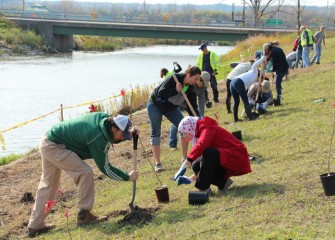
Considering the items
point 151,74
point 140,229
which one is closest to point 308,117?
point 140,229

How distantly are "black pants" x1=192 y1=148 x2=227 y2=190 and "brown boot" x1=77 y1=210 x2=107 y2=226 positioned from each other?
50.3 inches

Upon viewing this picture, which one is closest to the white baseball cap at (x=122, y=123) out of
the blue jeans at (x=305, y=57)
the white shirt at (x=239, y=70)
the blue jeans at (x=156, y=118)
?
the blue jeans at (x=156, y=118)

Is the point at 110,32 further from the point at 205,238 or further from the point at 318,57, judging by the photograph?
the point at 205,238

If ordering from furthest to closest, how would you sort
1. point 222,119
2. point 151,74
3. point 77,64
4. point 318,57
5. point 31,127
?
point 77,64
point 151,74
point 318,57
point 31,127
point 222,119

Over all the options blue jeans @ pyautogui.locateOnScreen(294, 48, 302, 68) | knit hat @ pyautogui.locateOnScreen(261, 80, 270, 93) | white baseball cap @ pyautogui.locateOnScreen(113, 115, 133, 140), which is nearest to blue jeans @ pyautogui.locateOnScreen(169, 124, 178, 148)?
knit hat @ pyautogui.locateOnScreen(261, 80, 270, 93)

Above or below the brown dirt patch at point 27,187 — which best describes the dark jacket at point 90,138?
above

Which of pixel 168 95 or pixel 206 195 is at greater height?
pixel 168 95

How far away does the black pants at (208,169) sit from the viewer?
725 cm

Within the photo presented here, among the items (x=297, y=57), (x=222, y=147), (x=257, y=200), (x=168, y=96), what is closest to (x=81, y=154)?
(x=222, y=147)

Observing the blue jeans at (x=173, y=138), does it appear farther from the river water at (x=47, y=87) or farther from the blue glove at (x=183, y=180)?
the river water at (x=47, y=87)

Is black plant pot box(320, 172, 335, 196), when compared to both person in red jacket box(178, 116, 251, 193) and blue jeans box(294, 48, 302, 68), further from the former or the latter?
blue jeans box(294, 48, 302, 68)

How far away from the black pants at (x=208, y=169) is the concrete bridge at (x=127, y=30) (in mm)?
49333

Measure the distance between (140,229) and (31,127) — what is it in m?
13.1

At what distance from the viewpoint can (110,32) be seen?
59938mm
